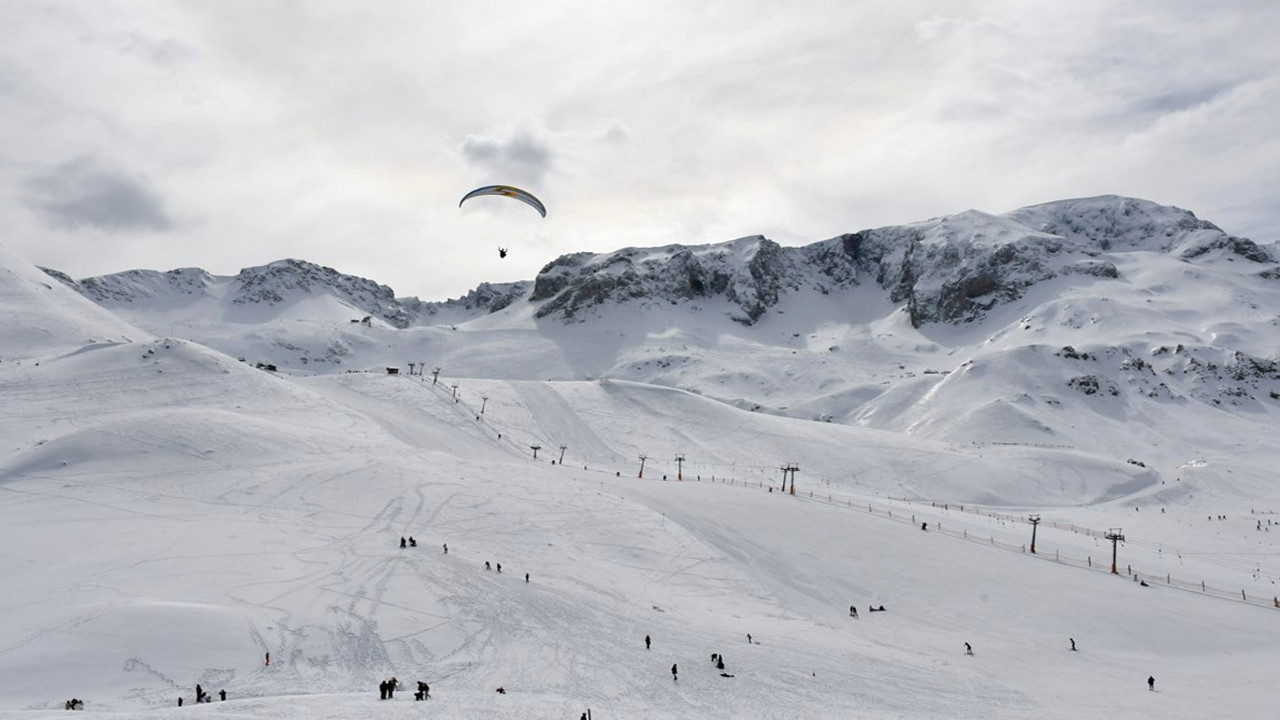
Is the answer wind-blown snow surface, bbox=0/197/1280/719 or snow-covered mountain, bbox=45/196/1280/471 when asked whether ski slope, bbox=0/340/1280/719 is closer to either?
wind-blown snow surface, bbox=0/197/1280/719

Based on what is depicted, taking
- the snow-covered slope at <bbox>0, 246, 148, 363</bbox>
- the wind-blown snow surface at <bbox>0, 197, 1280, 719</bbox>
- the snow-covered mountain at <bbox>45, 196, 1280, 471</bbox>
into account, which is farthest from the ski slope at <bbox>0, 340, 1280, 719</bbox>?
the snow-covered mountain at <bbox>45, 196, 1280, 471</bbox>

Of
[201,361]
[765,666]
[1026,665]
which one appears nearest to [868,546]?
[1026,665]

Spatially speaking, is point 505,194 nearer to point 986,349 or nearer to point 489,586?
point 489,586

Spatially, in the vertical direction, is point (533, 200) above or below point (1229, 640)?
above

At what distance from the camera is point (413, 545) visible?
4125 cm

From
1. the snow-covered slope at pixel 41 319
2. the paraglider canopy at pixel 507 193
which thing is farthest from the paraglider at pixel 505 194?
the snow-covered slope at pixel 41 319

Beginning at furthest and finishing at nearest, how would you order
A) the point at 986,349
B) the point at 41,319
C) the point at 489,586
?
the point at 986,349, the point at 41,319, the point at 489,586

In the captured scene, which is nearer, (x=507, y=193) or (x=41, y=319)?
(x=507, y=193)

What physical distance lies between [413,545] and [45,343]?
82.1m

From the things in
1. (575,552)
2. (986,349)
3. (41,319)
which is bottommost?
(575,552)

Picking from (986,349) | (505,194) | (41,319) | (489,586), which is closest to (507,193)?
(505,194)

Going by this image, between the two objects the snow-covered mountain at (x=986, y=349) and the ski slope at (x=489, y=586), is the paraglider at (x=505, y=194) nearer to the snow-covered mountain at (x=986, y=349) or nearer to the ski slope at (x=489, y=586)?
the ski slope at (x=489, y=586)

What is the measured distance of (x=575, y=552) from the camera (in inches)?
1777

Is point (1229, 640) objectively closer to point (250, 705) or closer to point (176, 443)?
point (250, 705)
